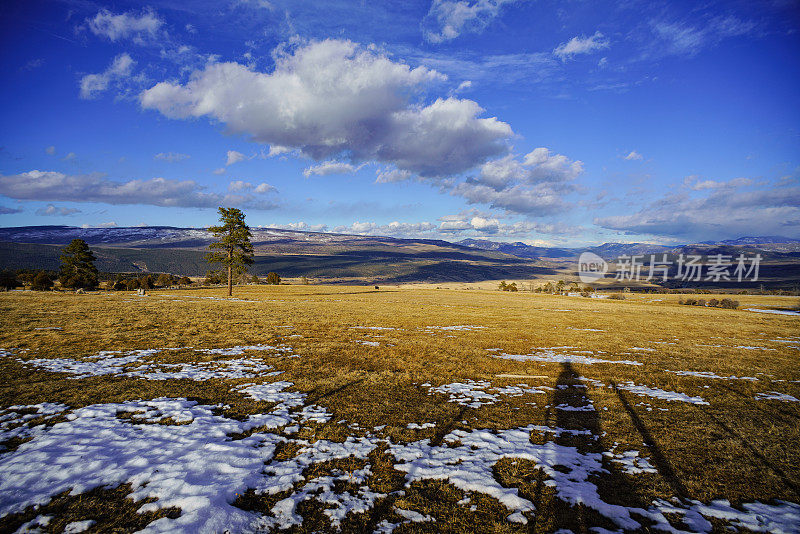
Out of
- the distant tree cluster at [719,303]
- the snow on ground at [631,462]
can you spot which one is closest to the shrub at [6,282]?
the snow on ground at [631,462]

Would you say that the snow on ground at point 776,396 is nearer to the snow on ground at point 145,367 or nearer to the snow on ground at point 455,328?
the snow on ground at point 455,328

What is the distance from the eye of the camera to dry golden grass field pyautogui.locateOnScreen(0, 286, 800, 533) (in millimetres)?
5344

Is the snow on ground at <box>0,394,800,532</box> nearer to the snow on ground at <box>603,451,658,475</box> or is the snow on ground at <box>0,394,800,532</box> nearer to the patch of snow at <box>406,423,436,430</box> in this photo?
the snow on ground at <box>603,451,658,475</box>

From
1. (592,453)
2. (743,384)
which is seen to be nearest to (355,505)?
(592,453)

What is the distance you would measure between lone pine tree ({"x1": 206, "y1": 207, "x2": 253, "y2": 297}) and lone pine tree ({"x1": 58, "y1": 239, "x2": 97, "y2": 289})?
31756 millimetres

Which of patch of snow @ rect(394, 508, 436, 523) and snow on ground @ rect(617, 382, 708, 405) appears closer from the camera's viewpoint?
patch of snow @ rect(394, 508, 436, 523)

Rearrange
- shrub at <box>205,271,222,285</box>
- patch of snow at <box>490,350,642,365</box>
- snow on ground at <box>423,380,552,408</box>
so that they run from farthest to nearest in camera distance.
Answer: shrub at <box>205,271,222,285</box> < patch of snow at <box>490,350,642,365</box> < snow on ground at <box>423,380,552,408</box>

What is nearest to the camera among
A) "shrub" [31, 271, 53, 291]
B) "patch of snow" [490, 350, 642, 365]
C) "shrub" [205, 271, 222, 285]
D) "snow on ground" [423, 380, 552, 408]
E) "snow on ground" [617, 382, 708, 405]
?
"snow on ground" [423, 380, 552, 408]

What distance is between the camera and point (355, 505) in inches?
217

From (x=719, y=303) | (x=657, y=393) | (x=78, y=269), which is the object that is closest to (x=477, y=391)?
(x=657, y=393)

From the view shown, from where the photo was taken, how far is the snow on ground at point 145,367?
39.1ft

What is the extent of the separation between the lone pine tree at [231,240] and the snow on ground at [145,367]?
37198 millimetres

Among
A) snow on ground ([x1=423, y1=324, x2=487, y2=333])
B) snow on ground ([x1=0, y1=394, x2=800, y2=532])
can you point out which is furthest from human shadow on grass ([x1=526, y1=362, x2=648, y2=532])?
snow on ground ([x1=423, y1=324, x2=487, y2=333])

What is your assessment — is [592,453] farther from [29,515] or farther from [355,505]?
[29,515]
